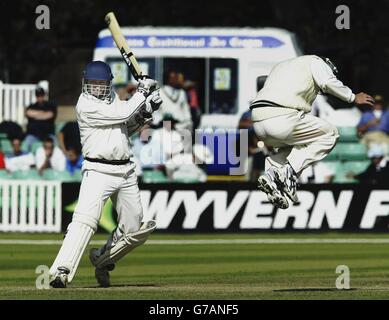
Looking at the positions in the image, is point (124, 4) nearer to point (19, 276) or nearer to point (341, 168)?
point (341, 168)

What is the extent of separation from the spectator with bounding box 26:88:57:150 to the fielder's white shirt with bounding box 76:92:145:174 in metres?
12.2

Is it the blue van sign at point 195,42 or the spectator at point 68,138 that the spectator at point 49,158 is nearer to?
the spectator at point 68,138

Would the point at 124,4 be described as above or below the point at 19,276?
above

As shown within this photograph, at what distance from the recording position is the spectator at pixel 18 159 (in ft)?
84.1

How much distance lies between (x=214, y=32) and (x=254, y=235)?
6.01 metres

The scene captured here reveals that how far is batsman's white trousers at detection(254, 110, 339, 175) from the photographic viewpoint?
14.4m

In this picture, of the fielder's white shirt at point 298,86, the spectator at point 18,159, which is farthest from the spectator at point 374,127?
the fielder's white shirt at point 298,86

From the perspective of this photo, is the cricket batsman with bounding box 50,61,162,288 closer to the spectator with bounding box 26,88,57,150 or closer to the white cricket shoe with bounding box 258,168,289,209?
the white cricket shoe with bounding box 258,168,289,209

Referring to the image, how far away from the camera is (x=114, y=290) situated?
14320 millimetres

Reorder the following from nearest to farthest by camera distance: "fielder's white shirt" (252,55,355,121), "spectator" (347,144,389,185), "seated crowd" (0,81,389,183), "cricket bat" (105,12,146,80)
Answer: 1. "fielder's white shirt" (252,55,355,121)
2. "cricket bat" (105,12,146,80)
3. "spectator" (347,144,389,185)
4. "seated crowd" (0,81,389,183)

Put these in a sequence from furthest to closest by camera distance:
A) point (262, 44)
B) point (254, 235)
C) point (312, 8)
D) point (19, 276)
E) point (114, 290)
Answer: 1. point (312, 8)
2. point (262, 44)
3. point (254, 235)
4. point (19, 276)
5. point (114, 290)

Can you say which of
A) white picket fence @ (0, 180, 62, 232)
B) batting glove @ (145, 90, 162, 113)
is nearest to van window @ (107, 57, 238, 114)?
white picket fence @ (0, 180, 62, 232)
